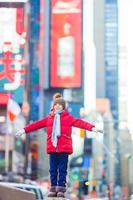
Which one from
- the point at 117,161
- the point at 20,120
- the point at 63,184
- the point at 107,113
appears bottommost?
the point at 117,161

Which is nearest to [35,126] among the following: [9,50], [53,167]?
[53,167]

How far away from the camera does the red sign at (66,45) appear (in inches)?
2685

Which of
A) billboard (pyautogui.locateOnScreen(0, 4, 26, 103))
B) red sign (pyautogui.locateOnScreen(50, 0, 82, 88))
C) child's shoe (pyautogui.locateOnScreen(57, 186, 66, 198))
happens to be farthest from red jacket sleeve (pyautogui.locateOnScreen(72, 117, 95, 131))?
red sign (pyautogui.locateOnScreen(50, 0, 82, 88))

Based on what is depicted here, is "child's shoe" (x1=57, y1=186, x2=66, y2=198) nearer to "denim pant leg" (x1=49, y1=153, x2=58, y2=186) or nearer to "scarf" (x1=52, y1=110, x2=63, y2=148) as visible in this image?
"denim pant leg" (x1=49, y1=153, x2=58, y2=186)

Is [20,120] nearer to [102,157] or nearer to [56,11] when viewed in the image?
[56,11]

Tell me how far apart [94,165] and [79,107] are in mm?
32735

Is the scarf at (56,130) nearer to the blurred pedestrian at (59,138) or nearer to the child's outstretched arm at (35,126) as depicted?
the blurred pedestrian at (59,138)

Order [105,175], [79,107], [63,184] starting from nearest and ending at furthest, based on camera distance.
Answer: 1. [63,184]
2. [79,107]
3. [105,175]

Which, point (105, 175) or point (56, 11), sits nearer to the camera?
point (56, 11)

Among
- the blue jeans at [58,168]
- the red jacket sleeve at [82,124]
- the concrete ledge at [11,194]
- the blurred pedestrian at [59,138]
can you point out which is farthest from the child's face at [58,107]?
the concrete ledge at [11,194]

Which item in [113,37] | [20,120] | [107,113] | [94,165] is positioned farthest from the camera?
[113,37]

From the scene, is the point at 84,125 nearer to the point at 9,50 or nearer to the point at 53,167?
the point at 53,167

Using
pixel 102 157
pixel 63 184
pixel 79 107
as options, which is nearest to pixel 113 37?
pixel 102 157

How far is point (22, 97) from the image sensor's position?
2431 inches
